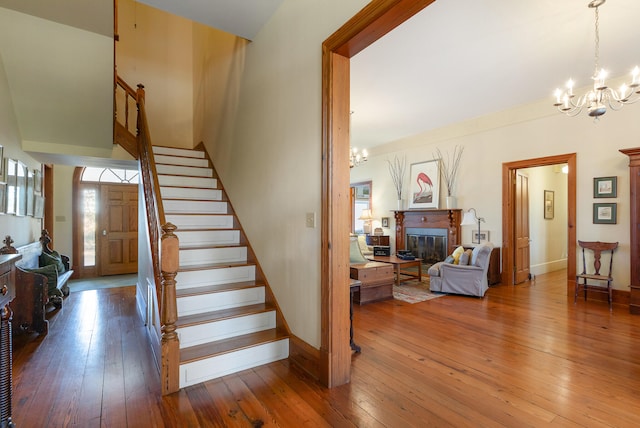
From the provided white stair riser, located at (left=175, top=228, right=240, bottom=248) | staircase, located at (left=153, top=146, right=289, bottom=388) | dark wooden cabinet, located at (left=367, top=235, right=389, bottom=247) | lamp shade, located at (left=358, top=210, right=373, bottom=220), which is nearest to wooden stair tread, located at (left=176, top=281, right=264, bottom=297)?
staircase, located at (left=153, top=146, right=289, bottom=388)

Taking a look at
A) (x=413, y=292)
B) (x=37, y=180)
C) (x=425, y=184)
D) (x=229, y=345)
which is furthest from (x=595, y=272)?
(x=37, y=180)

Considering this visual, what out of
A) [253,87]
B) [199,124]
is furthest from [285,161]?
[199,124]

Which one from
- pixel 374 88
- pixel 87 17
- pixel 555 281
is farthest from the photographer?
pixel 555 281

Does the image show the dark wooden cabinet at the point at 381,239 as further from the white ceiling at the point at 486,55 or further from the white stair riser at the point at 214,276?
the white stair riser at the point at 214,276

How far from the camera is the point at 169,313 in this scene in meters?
2.22

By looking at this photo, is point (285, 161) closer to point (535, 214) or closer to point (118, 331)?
point (118, 331)

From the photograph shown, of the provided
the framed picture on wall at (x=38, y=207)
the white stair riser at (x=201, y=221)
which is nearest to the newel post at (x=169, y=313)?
the white stair riser at (x=201, y=221)

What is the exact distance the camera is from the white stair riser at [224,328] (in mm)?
2567

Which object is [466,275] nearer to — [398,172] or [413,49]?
[413,49]

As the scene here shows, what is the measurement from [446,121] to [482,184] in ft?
4.86

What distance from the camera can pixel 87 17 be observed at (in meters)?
3.31

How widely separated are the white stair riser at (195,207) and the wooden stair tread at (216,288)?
4.54 feet

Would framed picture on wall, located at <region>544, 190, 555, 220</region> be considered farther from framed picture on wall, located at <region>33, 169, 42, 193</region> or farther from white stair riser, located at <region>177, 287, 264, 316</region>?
framed picture on wall, located at <region>33, 169, 42, 193</region>

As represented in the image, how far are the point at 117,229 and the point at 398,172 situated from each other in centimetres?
684
